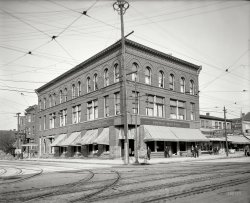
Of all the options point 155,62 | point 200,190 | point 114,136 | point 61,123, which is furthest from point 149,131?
point 200,190

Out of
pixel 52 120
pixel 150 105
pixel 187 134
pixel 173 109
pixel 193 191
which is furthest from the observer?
pixel 52 120

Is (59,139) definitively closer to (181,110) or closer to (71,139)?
(71,139)

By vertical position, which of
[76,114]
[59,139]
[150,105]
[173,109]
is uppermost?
[150,105]

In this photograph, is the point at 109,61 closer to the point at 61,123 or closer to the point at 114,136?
the point at 114,136

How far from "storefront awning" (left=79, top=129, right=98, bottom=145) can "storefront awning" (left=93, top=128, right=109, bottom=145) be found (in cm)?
103

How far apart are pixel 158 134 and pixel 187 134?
594 centimetres

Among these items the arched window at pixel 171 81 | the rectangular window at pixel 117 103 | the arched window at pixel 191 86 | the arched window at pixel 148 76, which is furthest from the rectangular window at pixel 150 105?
the arched window at pixel 191 86

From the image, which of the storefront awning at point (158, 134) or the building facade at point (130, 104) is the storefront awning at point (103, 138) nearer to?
the building facade at point (130, 104)

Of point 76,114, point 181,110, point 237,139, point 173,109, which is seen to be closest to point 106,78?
point 76,114

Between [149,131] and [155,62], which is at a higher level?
[155,62]

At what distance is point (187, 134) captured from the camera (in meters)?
34.4

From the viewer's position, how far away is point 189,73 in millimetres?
37531

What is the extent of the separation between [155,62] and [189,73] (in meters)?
7.03

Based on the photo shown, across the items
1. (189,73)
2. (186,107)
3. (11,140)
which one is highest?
(189,73)
